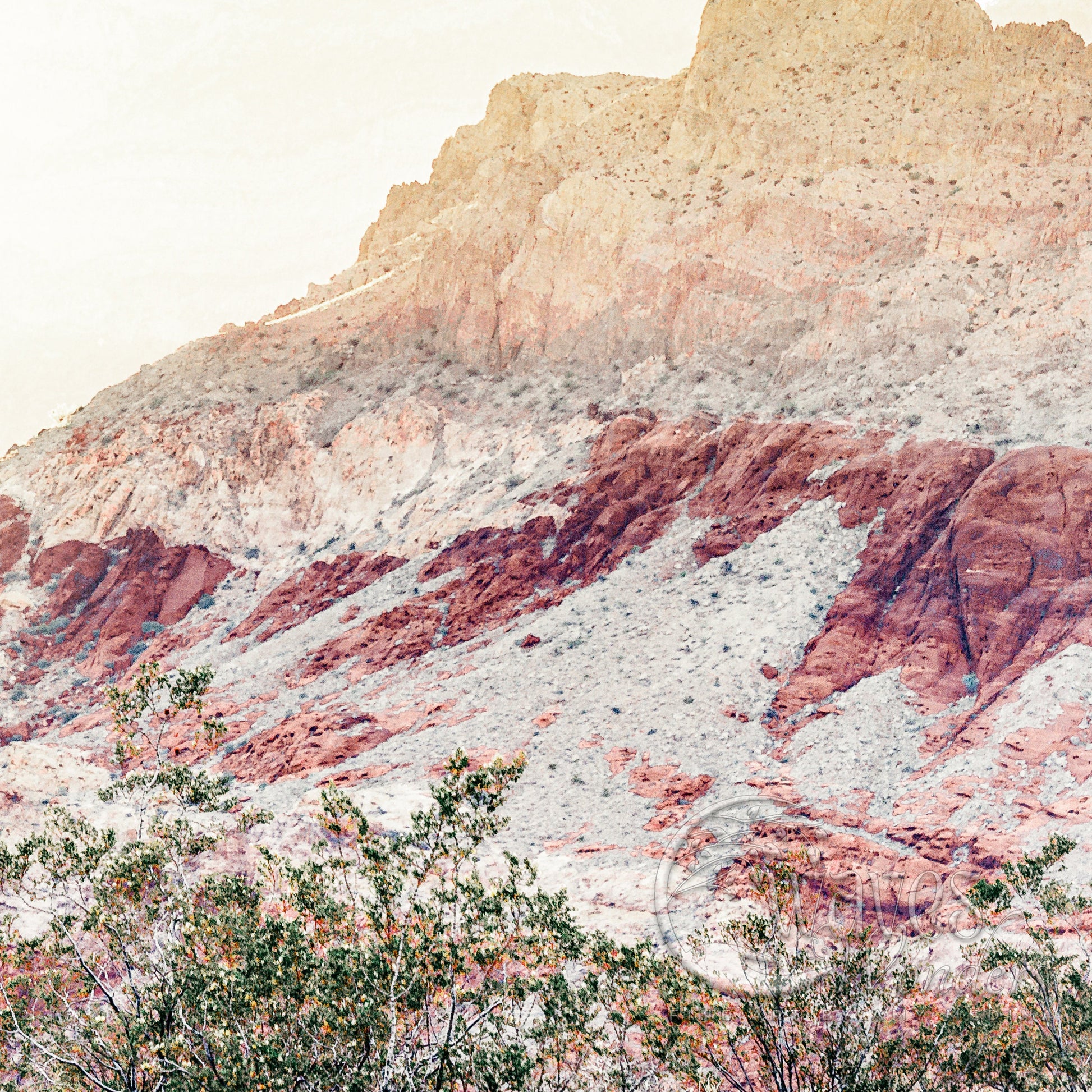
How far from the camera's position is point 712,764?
26.1 m

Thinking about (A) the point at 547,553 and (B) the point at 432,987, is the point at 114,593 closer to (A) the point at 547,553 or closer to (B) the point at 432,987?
(A) the point at 547,553

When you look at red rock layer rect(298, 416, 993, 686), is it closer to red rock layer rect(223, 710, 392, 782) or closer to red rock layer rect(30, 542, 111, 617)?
red rock layer rect(223, 710, 392, 782)

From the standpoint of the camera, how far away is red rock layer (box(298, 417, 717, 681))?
123 ft

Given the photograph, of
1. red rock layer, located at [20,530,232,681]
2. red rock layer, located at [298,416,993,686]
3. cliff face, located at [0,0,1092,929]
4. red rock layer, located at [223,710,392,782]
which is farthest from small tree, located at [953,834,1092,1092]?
red rock layer, located at [20,530,232,681]

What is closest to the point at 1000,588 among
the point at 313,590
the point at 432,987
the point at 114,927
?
the point at 432,987

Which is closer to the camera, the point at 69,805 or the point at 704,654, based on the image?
the point at 69,805

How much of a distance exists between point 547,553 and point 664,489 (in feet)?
18.3

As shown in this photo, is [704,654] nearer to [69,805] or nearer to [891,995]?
[891,995]

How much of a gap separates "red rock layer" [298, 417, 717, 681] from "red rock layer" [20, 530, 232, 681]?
38.9 feet

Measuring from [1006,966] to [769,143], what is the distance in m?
46.2

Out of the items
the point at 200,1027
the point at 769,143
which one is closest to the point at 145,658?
the point at 200,1027

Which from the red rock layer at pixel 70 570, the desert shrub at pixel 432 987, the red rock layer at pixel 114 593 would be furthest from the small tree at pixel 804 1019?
the red rock layer at pixel 70 570

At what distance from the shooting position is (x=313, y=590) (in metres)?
44.3

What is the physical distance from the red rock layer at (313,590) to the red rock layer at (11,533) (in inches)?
594
